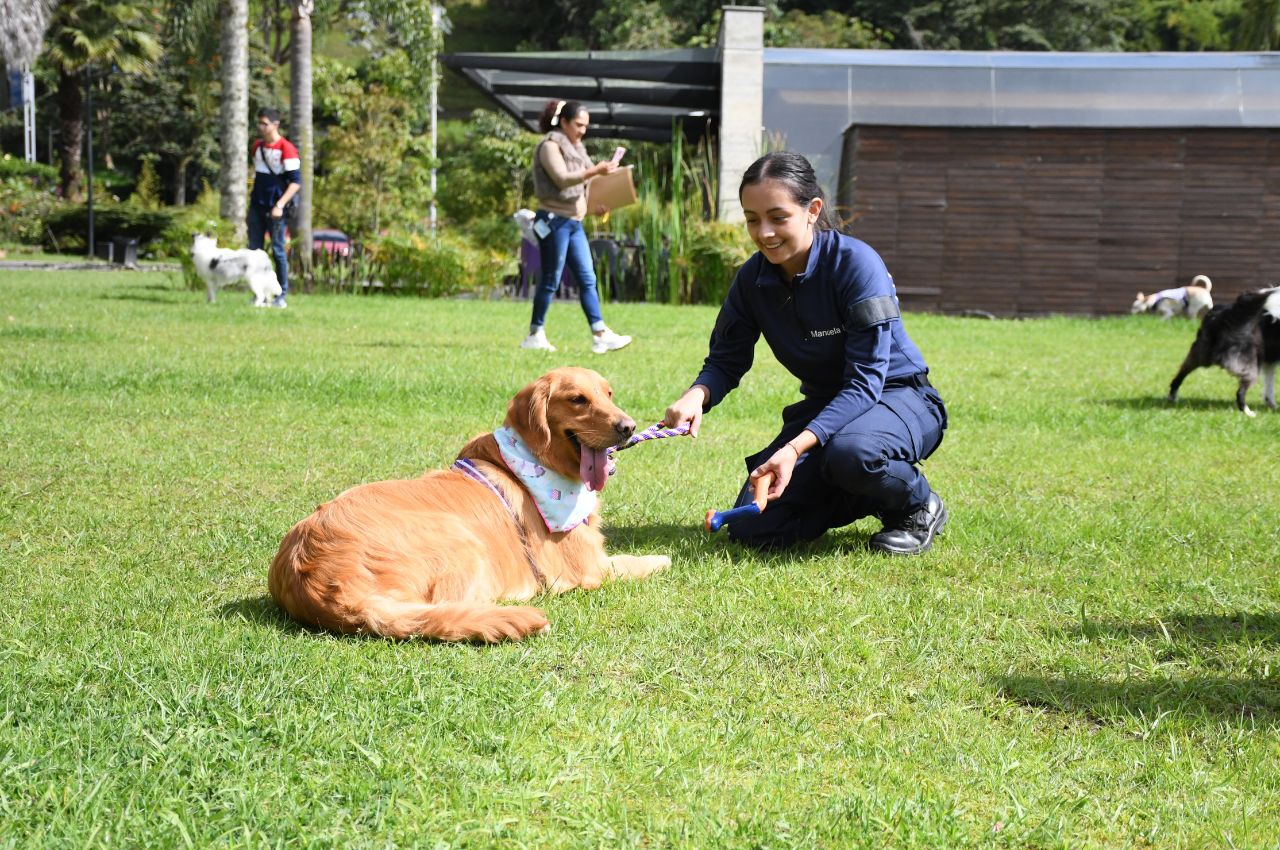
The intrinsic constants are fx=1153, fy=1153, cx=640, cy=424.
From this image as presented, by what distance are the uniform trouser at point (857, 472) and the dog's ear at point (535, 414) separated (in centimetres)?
98

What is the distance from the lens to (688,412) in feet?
14.2

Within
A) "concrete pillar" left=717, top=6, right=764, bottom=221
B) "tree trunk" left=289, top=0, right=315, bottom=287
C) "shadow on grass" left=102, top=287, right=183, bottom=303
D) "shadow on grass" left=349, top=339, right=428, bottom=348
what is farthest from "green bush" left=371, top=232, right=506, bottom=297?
"shadow on grass" left=349, top=339, right=428, bottom=348

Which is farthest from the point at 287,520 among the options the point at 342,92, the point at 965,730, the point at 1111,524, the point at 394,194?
the point at 342,92

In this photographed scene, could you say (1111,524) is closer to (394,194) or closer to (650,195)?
(650,195)

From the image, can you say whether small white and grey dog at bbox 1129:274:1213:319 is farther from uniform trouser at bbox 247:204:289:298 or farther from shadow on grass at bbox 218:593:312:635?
shadow on grass at bbox 218:593:312:635

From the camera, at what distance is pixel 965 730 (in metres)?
2.91

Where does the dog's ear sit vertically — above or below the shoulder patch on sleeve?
below

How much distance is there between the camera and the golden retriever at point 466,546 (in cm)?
338

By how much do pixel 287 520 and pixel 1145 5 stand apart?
202 feet

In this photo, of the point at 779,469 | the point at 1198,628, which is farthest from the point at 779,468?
the point at 1198,628

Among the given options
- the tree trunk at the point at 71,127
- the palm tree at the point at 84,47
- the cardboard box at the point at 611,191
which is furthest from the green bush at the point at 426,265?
the tree trunk at the point at 71,127

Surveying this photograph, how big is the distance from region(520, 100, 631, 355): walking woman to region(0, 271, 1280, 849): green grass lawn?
3264mm

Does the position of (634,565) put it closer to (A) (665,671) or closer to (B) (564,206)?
(A) (665,671)

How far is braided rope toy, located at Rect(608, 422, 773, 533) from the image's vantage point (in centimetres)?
373
